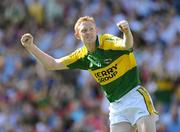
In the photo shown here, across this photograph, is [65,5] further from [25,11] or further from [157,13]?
[157,13]

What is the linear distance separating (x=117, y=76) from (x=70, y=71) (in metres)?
7.59

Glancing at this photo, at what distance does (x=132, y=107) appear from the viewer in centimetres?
1012

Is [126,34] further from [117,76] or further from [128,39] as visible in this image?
[117,76]

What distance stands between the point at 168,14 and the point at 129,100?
7931 mm

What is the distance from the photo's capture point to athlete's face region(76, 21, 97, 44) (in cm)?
1003

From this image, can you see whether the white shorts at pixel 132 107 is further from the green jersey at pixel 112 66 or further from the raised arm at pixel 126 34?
the raised arm at pixel 126 34

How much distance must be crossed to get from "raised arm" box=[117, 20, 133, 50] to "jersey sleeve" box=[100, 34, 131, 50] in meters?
0.12

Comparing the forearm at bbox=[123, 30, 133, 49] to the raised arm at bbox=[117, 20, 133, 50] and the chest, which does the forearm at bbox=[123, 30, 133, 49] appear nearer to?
the raised arm at bbox=[117, 20, 133, 50]

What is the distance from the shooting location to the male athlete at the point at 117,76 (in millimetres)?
10047

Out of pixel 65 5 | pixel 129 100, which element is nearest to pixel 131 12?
pixel 65 5

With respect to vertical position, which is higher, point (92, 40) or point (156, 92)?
point (92, 40)

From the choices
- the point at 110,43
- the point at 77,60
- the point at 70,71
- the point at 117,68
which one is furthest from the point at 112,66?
the point at 70,71

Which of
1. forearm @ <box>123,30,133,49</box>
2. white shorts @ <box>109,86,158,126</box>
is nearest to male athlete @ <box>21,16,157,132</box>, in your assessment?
white shorts @ <box>109,86,158,126</box>

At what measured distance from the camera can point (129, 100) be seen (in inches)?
400
